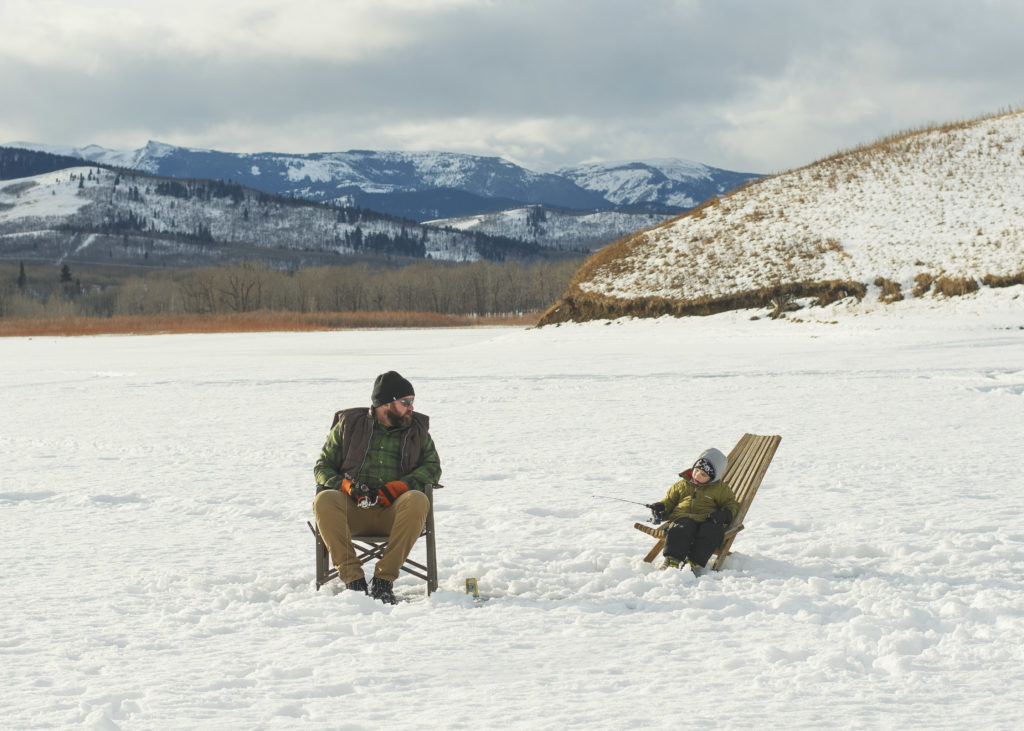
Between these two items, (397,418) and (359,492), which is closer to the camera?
(359,492)

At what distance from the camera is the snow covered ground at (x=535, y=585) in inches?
173

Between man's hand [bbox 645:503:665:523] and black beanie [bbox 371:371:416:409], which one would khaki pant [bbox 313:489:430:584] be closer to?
black beanie [bbox 371:371:416:409]

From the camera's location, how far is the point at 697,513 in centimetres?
658

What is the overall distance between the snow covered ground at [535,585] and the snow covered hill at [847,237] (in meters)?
24.8

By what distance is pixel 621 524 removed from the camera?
8.11m

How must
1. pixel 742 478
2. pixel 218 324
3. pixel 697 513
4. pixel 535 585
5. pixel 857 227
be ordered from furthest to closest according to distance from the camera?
pixel 218 324 → pixel 857 227 → pixel 742 478 → pixel 697 513 → pixel 535 585

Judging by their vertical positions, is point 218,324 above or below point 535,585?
above

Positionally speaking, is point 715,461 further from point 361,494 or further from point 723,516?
point 361,494

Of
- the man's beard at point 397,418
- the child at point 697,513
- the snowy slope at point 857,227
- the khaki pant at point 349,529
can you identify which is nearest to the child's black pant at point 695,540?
the child at point 697,513

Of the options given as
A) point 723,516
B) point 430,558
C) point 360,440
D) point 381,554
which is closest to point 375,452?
point 360,440

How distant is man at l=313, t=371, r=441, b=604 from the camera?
5.87m

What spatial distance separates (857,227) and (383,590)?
41.9 metres

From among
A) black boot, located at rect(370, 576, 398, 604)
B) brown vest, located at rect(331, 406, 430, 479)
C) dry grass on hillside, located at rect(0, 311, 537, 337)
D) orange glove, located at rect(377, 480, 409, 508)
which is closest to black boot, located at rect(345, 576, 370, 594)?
black boot, located at rect(370, 576, 398, 604)

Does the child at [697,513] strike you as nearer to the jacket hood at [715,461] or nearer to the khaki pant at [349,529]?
the jacket hood at [715,461]
